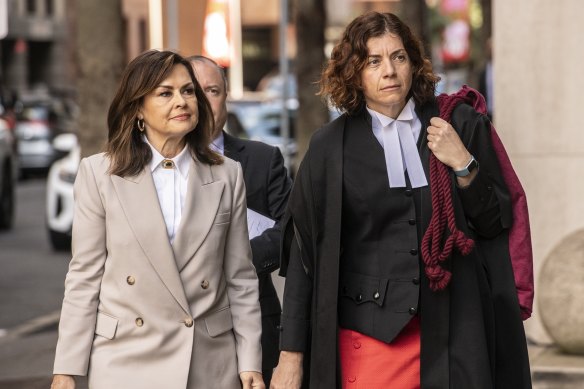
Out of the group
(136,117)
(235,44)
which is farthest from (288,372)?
(235,44)

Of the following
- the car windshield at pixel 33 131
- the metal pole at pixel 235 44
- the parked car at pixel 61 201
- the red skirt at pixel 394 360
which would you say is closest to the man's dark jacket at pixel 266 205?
the red skirt at pixel 394 360

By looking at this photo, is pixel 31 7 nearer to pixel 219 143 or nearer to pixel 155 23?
pixel 155 23

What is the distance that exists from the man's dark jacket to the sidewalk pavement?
255cm

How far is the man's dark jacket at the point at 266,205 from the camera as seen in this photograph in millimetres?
5477

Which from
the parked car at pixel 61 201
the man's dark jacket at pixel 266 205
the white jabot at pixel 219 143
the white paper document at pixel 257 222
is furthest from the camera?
the parked car at pixel 61 201

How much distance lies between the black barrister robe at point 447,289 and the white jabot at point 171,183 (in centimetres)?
38

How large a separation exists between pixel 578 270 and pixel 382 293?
377 cm

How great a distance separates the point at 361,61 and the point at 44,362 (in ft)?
17.4

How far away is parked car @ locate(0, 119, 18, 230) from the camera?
19.3m

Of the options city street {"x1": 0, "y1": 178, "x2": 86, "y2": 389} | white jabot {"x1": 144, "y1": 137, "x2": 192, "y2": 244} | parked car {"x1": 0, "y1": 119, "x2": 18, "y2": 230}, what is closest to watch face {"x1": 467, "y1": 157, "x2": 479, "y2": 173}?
white jabot {"x1": 144, "y1": 137, "x2": 192, "y2": 244}

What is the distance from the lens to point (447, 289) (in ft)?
14.8

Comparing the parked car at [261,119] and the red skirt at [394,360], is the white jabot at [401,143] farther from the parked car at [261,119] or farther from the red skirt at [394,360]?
the parked car at [261,119]

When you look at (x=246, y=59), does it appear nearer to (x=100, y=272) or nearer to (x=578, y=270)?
(x=578, y=270)

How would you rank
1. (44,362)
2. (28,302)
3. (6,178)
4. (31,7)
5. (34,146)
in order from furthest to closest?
(31,7), (34,146), (6,178), (28,302), (44,362)
